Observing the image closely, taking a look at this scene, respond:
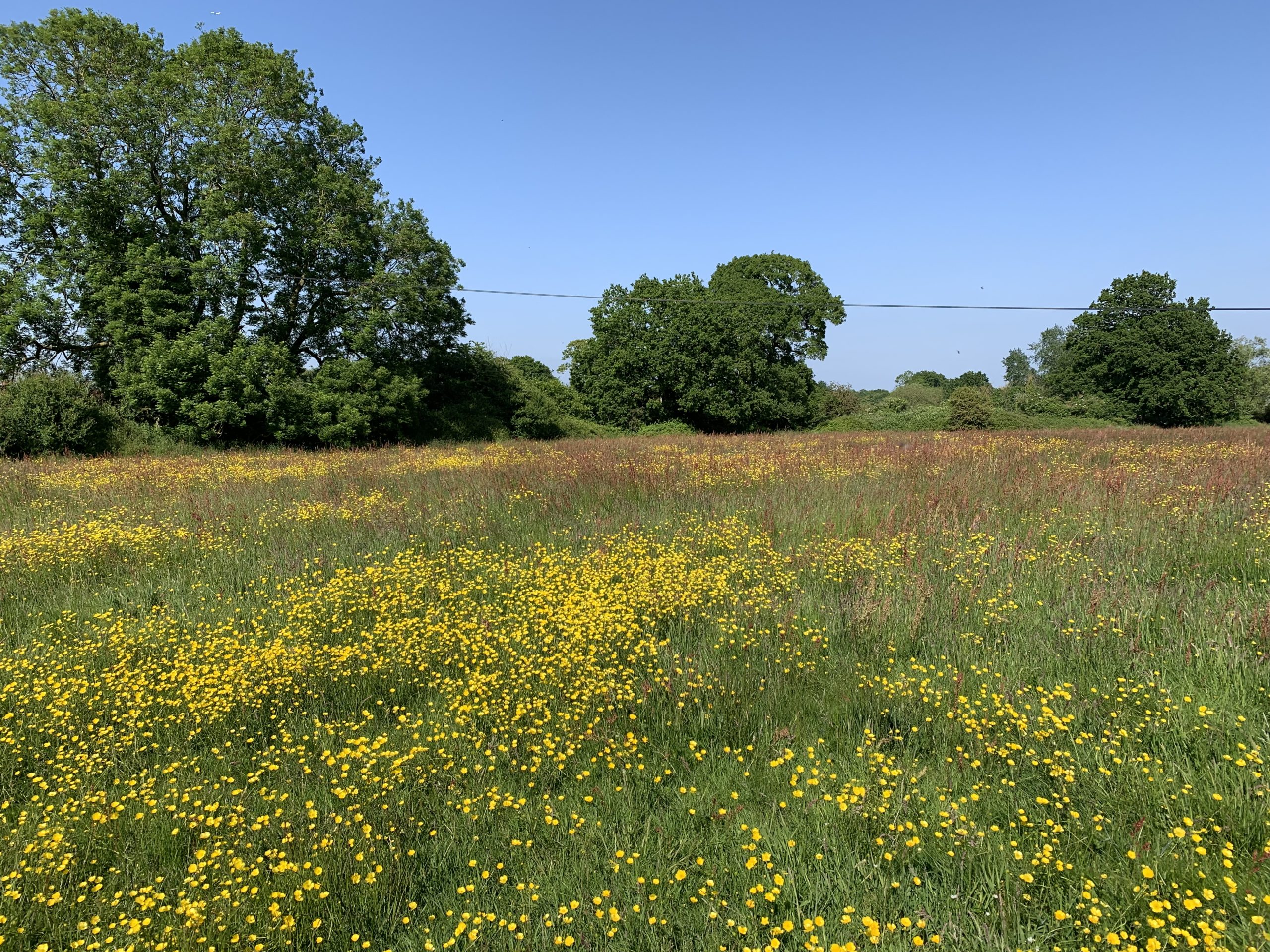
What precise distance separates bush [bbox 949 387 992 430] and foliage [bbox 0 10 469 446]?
1195 inches

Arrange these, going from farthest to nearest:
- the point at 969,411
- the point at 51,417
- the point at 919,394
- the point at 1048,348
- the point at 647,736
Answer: the point at 1048,348, the point at 919,394, the point at 969,411, the point at 51,417, the point at 647,736

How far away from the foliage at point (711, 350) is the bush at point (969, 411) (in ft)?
27.5

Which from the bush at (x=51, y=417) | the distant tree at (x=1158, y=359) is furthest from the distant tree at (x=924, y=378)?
the bush at (x=51, y=417)

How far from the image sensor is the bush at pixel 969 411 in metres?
33.8

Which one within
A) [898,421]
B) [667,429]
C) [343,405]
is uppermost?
[343,405]

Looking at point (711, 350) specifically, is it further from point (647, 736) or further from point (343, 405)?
point (647, 736)

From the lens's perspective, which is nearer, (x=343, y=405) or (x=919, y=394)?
(x=343, y=405)

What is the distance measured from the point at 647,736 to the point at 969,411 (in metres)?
37.2

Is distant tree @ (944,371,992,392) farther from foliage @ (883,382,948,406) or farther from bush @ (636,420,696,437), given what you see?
bush @ (636,420,696,437)

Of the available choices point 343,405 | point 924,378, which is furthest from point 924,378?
point 343,405

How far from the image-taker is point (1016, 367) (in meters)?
117

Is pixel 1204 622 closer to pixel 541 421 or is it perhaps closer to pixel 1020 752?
pixel 1020 752

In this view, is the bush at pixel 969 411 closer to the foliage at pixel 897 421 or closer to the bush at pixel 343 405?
the foliage at pixel 897 421

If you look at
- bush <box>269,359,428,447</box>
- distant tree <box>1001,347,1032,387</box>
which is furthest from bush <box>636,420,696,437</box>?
distant tree <box>1001,347,1032,387</box>
